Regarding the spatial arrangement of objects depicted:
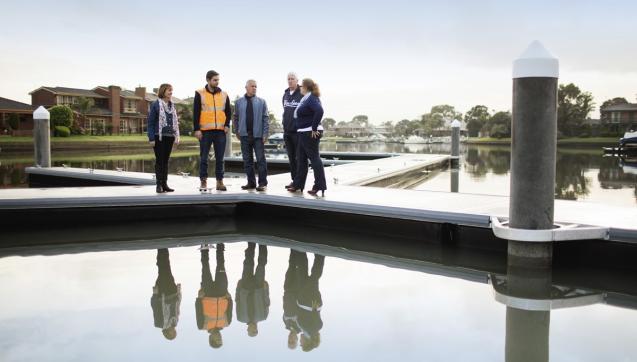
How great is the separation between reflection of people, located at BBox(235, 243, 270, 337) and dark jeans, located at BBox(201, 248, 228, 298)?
0.41 ft

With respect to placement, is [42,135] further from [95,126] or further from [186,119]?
[186,119]

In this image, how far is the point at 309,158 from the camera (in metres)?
6.99

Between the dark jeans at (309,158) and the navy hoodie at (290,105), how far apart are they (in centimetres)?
33

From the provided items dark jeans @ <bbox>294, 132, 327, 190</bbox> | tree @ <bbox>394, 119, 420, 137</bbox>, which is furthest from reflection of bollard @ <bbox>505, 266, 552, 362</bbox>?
tree @ <bbox>394, 119, 420, 137</bbox>

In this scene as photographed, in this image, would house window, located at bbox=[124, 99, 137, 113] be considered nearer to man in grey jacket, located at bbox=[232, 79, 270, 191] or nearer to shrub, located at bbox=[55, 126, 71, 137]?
shrub, located at bbox=[55, 126, 71, 137]

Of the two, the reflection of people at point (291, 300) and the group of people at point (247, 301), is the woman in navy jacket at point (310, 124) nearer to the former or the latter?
the reflection of people at point (291, 300)

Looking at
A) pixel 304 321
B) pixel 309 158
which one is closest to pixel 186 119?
pixel 309 158

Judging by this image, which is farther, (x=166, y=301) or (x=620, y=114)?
(x=620, y=114)

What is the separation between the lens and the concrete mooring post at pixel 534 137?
14.9ft

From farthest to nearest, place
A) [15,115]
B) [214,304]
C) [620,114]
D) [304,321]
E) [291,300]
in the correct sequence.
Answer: [620,114] → [15,115] → [291,300] → [214,304] → [304,321]

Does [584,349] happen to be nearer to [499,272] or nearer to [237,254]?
[499,272]

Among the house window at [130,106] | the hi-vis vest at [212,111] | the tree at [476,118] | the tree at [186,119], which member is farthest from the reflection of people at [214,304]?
the tree at [476,118]

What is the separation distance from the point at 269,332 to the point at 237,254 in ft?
7.17

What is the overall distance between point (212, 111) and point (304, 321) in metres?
4.30
